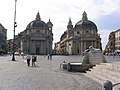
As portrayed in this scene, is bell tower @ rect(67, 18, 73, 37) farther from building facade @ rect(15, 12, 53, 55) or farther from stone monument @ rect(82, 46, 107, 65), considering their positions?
stone monument @ rect(82, 46, 107, 65)

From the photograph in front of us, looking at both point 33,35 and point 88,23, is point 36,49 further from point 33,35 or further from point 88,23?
point 88,23

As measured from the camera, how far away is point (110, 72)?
14.9 metres

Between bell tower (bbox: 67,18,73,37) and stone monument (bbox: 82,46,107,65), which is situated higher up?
bell tower (bbox: 67,18,73,37)

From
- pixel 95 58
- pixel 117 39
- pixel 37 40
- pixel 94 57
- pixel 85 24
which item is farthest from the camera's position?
pixel 85 24

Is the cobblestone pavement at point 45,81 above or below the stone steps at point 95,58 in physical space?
below

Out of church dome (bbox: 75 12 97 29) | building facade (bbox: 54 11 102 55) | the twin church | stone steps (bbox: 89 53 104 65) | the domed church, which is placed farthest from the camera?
church dome (bbox: 75 12 97 29)

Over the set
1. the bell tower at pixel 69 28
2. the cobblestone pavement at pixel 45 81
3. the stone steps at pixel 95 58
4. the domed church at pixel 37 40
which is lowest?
the cobblestone pavement at pixel 45 81

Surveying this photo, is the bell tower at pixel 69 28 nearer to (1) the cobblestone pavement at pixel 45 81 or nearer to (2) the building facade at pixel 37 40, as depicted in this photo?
(2) the building facade at pixel 37 40

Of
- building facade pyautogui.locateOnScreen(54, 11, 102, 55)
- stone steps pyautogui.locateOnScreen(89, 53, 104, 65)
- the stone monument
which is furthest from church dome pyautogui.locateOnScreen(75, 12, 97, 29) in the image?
stone steps pyautogui.locateOnScreen(89, 53, 104, 65)

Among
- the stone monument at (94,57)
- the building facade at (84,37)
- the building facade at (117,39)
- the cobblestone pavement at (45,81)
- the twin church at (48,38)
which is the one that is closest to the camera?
the cobblestone pavement at (45,81)

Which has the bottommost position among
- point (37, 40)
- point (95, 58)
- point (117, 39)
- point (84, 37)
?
point (95, 58)

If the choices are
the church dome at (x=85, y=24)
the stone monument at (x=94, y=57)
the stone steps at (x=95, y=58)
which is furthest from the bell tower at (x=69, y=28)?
the stone steps at (x=95, y=58)

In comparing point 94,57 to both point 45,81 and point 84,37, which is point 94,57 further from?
point 84,37

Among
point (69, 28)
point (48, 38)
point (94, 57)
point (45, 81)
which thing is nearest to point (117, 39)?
point (69, 28)
